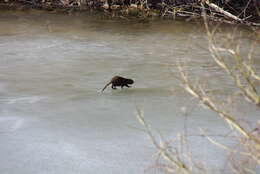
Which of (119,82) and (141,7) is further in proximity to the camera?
(141,7)

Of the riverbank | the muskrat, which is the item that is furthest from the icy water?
the riverbank

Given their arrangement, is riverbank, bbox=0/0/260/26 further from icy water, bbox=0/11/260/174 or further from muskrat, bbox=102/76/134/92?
muskrat, bbox=102/76/134/92

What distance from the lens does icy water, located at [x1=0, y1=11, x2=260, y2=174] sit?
12.3 feet

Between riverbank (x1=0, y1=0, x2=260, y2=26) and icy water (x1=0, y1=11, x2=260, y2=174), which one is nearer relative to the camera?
icy water (x1=0, y1=11, x2=260, y2=174)

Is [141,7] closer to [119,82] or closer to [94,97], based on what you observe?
[119,82]

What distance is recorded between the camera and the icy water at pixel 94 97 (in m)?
3.75

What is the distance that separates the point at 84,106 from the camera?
5.00 metres

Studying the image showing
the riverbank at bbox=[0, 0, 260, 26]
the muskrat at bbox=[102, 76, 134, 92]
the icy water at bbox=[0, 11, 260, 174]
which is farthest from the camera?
the riverbank at bbox=[0, 0, 260, 26]

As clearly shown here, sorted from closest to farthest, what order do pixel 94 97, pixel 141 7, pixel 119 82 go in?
1. pixel 94 97
2. pixel 119 82
3. pixel 141 7

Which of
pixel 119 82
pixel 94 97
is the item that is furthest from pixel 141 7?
pixel 94 97

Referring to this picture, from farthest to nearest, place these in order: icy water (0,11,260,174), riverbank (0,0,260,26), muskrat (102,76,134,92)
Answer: riverbank (0,0,260,26) → muskrat (102,76,134,92) → icy water (0,11,260,174)

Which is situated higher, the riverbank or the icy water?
the icy water

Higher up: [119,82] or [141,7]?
[119,82]

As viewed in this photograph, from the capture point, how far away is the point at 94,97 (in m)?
5.23
